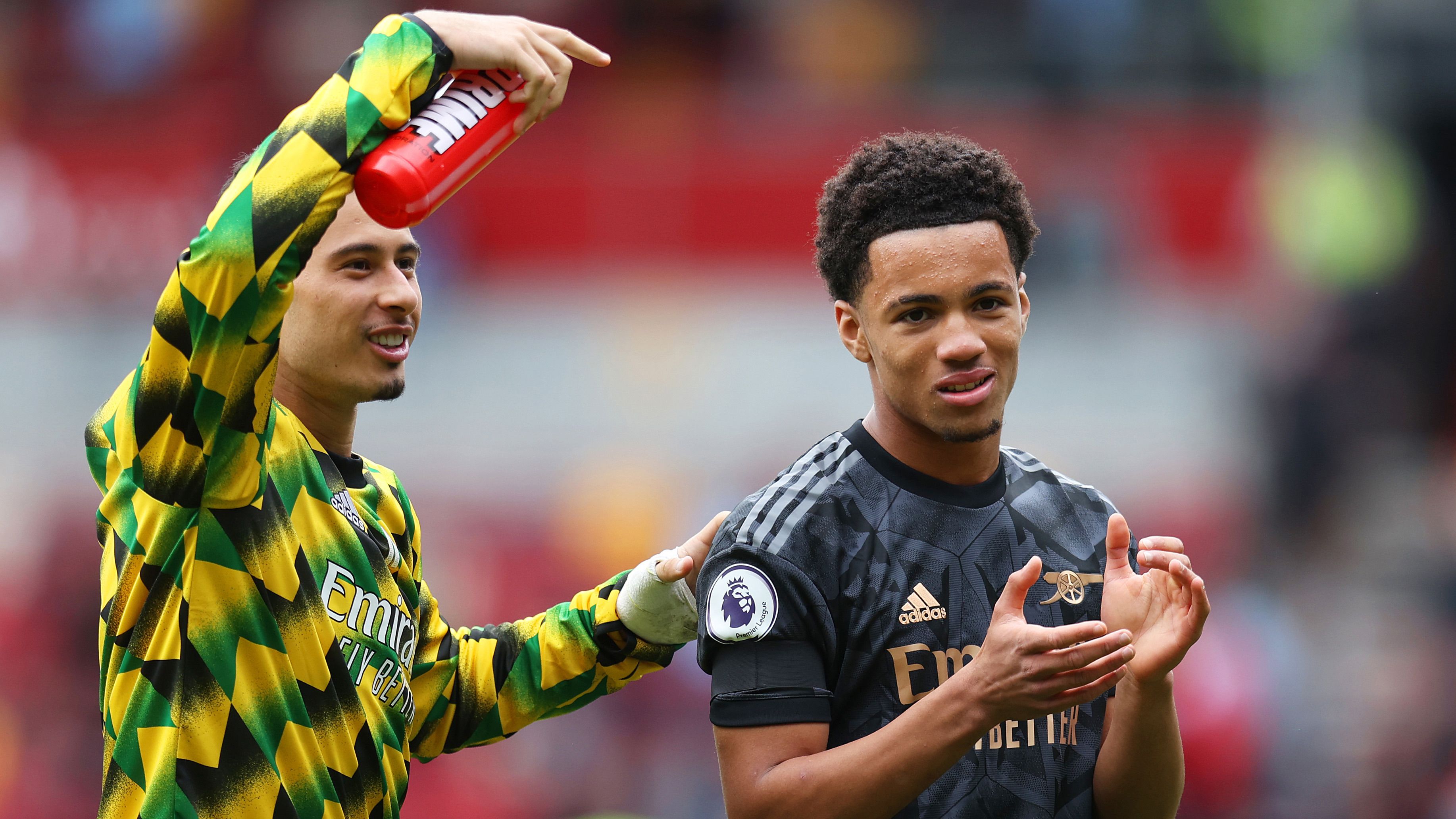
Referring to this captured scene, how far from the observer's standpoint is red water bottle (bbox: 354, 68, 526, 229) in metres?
2.83

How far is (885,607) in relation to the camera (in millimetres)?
3045

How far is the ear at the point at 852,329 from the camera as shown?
3268 mm

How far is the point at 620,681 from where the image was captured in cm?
397

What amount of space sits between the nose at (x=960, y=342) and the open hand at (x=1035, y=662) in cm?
50

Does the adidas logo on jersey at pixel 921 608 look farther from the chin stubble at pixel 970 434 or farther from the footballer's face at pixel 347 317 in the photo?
the footballer's face at pixel 347 317

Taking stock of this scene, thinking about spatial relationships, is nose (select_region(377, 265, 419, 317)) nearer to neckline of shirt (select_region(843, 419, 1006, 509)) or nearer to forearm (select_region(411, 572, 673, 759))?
forearm (select_region(411, 572, 673, 759))

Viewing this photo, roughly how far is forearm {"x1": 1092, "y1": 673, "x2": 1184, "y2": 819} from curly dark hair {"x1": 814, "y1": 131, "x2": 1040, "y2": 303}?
91cm

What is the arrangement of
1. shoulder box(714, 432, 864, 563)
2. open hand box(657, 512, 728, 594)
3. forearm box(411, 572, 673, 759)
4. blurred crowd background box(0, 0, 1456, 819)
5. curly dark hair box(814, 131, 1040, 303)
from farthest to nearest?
1. blurred crowd background box(0, 0, 1456, 819)
2. forearm box(411, 572, 673, 759)
3. open hand box(657, 512, 728, 594)
4. curly dark hair box(814, 131, 1040, 303)
5. shoulder box(714, 432, 864, 563)

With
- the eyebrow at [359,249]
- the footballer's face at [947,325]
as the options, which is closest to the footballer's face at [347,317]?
the eyebrow at [359,249]

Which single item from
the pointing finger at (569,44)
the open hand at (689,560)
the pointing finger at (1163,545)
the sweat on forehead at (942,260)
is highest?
the pointing finger at (569,44)

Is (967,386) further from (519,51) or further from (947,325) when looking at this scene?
(519,51)

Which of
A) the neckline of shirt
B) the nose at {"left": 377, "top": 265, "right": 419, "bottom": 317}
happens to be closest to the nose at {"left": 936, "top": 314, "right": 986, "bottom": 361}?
the neckline of shirt

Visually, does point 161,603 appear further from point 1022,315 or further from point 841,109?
point 841,109

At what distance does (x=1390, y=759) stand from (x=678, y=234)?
703 centimetres
